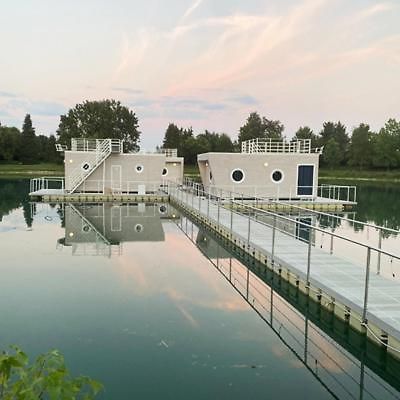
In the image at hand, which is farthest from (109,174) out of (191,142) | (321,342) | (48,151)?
(48,151)

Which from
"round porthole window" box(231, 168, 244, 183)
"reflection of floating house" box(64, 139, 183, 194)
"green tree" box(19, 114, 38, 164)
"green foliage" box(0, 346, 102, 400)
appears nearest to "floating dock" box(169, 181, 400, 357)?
"green foliage" box(0, 346, 102, 400)

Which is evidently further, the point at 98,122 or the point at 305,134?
the point at 305,134

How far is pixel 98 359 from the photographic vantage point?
21.4ft

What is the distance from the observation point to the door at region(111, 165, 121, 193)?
3194cm

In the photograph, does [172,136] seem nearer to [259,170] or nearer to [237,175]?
[237,175]

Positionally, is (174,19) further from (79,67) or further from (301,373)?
(301,373)

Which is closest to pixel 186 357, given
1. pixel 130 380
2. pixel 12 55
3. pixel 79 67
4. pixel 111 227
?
pixel 130 380

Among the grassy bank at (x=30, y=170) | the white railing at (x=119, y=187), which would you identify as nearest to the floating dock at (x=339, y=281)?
the white railing at (x=119, y=187)

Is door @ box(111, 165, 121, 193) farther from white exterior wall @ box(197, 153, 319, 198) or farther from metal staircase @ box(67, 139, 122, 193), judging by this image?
white exterior wall @ box(197, 153, 319, 198)

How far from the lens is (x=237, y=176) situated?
29172mm

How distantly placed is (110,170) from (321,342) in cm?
2635

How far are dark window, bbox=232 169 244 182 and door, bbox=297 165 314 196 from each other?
3.81 meters

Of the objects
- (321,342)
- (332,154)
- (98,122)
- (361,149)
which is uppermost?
(98,122)

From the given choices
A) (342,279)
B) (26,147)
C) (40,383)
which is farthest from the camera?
(26,147)
